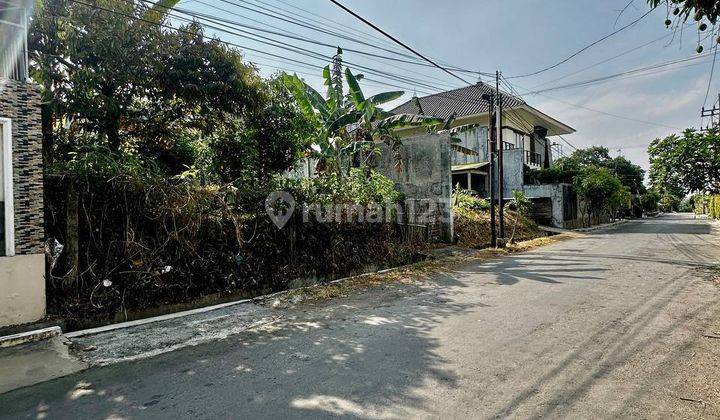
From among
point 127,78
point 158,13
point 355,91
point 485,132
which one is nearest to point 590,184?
point 485,132

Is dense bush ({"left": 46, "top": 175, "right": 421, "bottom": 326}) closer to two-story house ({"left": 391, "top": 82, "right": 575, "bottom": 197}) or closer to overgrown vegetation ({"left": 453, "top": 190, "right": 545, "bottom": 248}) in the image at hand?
overgrown vegetation ({"left": 453, "top": 190, "right": 545, "bottom": 248})

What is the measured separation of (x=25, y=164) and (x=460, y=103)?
27387 mm

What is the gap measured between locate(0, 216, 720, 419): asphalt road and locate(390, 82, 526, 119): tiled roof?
838 inches

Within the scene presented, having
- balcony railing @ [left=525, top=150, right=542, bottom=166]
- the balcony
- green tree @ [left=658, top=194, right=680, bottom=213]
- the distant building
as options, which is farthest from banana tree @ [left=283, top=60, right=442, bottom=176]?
green tree @ [left=658, top=194, right=680, bottom=213]

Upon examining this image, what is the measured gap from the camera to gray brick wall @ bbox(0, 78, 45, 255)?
503 centimetres

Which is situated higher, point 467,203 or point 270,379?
point 467,203

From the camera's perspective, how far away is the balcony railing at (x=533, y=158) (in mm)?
28595

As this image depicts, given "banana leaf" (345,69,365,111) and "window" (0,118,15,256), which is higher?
"banana leaf" (345,69,365,111)

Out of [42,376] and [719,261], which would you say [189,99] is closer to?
[42,376]

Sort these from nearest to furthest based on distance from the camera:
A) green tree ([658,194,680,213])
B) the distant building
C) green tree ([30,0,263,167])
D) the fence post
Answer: the fence post < green tree ([30,0,263,167]) < the distant building < green tree ([658,194,680,213])

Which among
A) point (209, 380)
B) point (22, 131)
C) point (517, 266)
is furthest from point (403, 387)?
point (517, 266)

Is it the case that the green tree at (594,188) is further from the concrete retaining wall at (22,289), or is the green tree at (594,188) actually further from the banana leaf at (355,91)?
the concrete retaining wall at (22,289)

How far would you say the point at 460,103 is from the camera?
1116 inches

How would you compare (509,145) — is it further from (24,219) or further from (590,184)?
(24,219)
